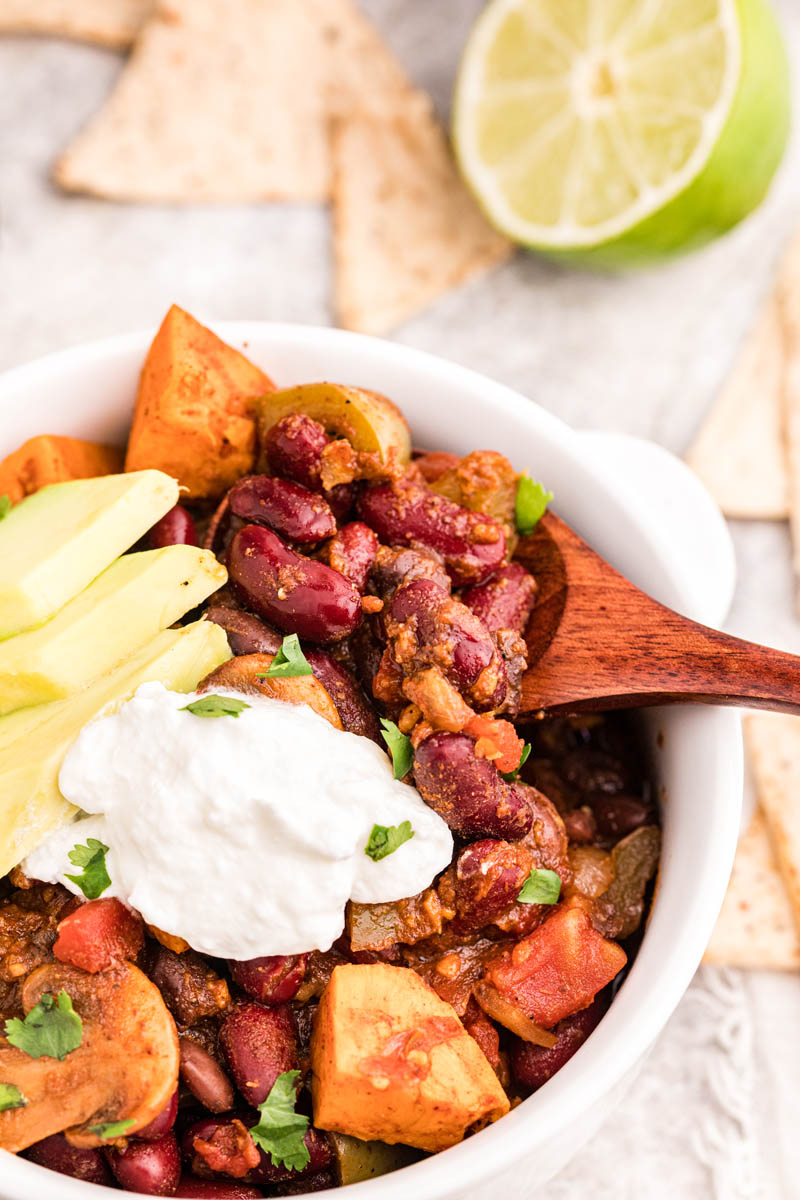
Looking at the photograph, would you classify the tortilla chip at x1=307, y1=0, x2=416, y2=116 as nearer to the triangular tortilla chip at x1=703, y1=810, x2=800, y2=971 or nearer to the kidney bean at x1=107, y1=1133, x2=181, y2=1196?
the triangular tortilla chip at x1=703, y1=810, x2=800, y2=971

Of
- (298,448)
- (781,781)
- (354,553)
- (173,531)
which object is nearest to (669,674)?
(354,553)

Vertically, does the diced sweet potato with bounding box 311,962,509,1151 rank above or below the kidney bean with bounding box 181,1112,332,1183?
above

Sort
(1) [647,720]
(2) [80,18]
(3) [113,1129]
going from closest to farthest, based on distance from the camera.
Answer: (3) [113,1129] → (1) [647,720] → (2) [80,18]

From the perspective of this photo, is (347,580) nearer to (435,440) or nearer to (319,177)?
(435,440)

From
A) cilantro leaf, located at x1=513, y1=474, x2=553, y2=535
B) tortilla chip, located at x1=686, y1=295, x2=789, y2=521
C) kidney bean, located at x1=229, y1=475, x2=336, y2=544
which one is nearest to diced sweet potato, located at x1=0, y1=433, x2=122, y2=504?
kidney bean, located at x1=229, y1=475, x2=336, y2=544

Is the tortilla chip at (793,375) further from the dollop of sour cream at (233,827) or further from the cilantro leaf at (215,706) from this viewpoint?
the cilantro leaf at (215,706)

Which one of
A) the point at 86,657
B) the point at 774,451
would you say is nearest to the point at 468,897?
the point at 86,657

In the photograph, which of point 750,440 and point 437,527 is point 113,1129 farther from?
point 750,440
